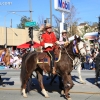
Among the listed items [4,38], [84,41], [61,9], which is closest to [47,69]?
[84,41]

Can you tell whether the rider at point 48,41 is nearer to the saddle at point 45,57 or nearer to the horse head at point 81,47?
the saddle at point 45,57

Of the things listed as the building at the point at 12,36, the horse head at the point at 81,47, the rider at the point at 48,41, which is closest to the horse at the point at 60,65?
the horse head at the point at 81,47

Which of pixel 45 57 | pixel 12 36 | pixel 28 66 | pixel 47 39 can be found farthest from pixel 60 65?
pixel 12 36

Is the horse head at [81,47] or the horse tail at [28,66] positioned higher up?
the horse head at [81,47]

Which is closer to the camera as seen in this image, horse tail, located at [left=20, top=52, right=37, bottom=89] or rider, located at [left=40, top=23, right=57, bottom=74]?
rider, located at [left=40, top=23, right=57, bottom=74]

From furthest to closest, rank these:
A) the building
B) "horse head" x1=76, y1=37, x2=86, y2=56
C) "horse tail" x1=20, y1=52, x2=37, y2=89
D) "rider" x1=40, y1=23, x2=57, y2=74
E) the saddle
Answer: the building < "horse tail" x1=20, y1=52, x2=37, y2=89 < "rider" x1=40, y1=23, x2=57, y2=74 < the saddle < "horse head" x1=76, y1=37, x2=86, y2=56

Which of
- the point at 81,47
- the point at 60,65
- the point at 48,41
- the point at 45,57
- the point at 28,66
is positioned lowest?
the point at 28,66

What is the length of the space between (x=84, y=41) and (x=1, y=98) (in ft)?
11.8

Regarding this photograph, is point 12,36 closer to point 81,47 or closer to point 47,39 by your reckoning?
point 47,39

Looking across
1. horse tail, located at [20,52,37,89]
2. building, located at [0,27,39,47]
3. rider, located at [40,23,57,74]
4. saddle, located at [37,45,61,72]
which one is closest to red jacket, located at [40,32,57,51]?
rider, located at [40,23,57,74]

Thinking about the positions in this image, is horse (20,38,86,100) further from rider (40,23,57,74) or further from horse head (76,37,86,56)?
rider (40,23,57,74)

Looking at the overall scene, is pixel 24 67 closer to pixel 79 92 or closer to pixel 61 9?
pixel 79 92

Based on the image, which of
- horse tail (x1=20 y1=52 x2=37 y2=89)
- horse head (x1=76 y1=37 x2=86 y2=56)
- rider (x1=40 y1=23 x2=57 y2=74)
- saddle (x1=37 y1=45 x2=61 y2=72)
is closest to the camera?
horse head (x1=76 y1=37 x2=86 y2=56)

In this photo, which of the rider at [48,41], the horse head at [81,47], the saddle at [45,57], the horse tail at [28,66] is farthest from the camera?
the horse tail at [28,66]
